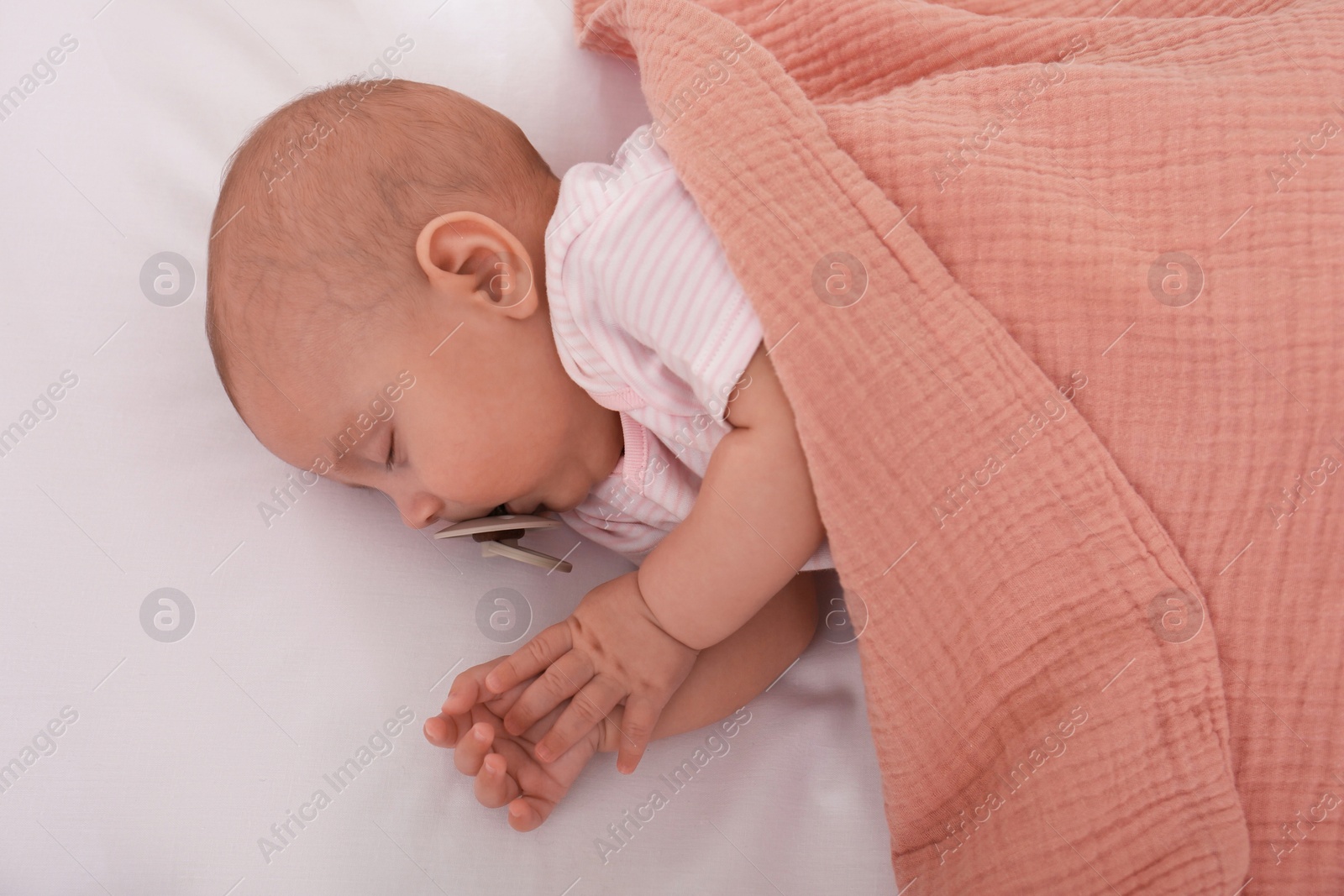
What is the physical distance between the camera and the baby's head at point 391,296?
0.91 metres

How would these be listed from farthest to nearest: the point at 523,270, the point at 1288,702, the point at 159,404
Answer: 1. the point at 159,404
2. the point at 523,270
3. the point at 1288,702

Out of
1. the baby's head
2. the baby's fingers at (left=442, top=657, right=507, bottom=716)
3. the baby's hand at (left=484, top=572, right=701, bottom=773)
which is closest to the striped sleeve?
the baby's head

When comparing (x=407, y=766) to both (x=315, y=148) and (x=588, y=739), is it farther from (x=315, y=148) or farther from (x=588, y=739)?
(x=315, y=148)

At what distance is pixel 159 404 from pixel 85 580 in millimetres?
214

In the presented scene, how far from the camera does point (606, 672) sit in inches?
39.7

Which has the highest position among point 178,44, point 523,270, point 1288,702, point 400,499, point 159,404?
point 178,44

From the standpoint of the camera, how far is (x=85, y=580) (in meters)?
1.00

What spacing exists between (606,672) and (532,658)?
3.2 inches

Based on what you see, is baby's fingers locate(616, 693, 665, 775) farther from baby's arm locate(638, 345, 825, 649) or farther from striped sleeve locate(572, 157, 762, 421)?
striped sleeve locate(572, 157, 762, 421)

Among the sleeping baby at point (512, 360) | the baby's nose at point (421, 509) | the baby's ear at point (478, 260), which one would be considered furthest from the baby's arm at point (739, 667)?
the baby's ear at point (478, 260)

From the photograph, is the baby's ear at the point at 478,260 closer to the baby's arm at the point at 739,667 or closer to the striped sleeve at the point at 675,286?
the striped sleeve at the point at 675,286

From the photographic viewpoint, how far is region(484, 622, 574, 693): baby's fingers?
3.23ft

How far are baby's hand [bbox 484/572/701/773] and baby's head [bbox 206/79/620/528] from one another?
0.57 ft

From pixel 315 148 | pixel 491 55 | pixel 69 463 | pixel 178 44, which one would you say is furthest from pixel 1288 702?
pixel 178 44
